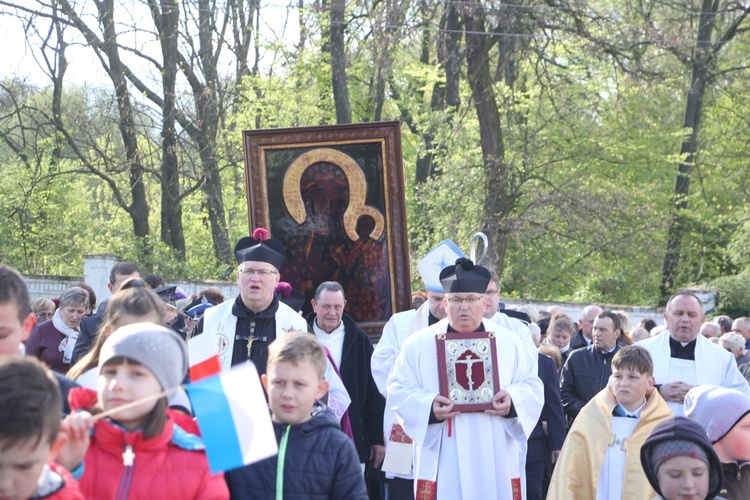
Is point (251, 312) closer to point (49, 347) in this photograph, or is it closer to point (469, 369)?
point (469, 369)

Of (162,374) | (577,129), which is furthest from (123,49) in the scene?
(162,374)

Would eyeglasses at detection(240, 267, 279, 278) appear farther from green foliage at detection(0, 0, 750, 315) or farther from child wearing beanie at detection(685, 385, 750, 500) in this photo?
green foliage at detection(0, 0, 750, 315)

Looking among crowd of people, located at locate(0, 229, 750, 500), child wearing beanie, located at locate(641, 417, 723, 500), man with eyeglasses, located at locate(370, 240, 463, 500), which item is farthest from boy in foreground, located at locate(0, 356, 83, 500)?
man with eyeglasses, located at locate(370, 240, 463, 500)

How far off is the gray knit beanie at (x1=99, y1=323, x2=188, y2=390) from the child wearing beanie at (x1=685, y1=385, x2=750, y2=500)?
266 cm

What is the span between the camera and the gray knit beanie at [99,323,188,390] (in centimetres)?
349

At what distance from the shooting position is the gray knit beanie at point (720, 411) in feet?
16.3

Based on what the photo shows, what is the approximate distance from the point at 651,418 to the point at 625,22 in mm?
18311

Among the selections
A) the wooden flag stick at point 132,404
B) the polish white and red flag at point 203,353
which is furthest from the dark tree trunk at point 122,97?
the wooden flag stick at point 132,404

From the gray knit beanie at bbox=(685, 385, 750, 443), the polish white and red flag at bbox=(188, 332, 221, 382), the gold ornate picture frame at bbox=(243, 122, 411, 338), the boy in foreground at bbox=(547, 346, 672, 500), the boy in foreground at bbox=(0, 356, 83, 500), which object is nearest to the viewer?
the boy in foreground at bbox=(0, 356, 83, 500)

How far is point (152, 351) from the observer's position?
3.50 m

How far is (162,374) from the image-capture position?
11.5ft

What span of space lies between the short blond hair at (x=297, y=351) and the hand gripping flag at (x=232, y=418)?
→ 901mm

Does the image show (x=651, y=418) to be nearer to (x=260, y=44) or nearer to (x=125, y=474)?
(x=125, y=474)

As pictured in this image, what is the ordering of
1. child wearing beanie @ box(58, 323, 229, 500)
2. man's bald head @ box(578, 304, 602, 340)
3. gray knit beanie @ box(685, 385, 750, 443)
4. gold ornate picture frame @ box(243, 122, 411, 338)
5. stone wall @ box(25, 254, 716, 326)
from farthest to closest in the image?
stone wall @ box(25, 254, 716, 326) < man's bald head @ box(578, 304, 602, 340) < gold ornate picture frame @ box(243, 122, 411, 338) < gray knit beanie @ box(685, 385, 750, 443) < child wearing beanie @ box(58, 323, 229, 500)
